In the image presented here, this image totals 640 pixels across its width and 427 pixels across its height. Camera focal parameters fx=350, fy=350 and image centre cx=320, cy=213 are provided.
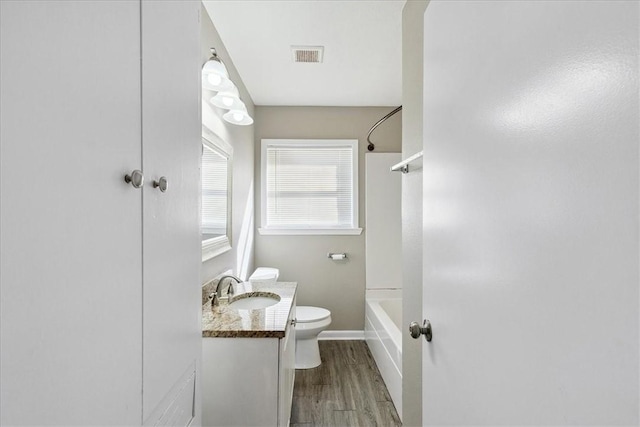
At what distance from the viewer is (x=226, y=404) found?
158cm

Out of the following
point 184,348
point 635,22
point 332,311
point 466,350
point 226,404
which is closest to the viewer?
A: point 635,22

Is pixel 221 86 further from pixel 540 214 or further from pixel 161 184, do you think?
pixel 540 214

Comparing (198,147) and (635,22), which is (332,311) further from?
(635,22)

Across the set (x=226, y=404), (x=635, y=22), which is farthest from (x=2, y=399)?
Result: (x=226, y=404)

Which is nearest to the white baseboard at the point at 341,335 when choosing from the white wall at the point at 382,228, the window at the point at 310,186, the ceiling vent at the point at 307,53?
the white wall at the point at 382,228

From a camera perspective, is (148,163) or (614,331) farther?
(148,163)

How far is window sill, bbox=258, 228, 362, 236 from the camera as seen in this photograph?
12.1 feet

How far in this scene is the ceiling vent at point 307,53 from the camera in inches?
96.4

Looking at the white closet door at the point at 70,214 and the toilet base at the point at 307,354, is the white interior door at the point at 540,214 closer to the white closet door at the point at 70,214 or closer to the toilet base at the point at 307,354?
the white closet door at the point at 70,214

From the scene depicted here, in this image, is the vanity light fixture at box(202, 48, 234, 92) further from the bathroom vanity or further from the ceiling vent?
the bathroom vanity

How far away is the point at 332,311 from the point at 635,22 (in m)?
3.61

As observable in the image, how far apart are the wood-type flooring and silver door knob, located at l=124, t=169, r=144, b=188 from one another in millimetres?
2114

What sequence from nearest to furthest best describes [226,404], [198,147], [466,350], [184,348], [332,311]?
[466,350] < [184,348] < [198,147] < [226,404] < [332,311]

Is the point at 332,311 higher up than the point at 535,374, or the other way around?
the point at 535,374
